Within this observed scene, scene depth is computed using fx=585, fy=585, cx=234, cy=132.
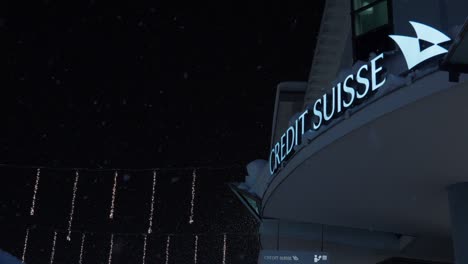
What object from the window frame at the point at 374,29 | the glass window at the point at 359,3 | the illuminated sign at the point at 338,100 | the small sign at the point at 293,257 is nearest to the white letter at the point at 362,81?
the illuminated sign at the point at 338,100

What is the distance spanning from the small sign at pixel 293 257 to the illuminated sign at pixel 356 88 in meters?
3.37

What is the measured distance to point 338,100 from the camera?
30.8 ft

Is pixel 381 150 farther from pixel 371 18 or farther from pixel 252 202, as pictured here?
pixel 252 202

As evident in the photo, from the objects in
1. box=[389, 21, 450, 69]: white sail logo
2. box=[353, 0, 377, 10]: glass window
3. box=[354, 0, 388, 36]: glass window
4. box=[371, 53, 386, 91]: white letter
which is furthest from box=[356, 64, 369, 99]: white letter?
box=[353, 0, 377, 10]: glass window

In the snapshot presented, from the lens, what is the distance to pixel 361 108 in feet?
28.5

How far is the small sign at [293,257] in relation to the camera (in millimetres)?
14219

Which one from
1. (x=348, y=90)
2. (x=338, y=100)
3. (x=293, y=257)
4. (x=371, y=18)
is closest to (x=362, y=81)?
(x=348, y=90)

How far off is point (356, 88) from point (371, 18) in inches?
180

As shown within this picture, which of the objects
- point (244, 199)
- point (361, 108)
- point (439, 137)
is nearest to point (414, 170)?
point (439, 137)

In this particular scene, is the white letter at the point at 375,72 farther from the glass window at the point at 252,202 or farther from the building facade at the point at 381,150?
the glass window at the point at 252,202

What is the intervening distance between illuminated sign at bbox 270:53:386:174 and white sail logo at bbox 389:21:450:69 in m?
0.51

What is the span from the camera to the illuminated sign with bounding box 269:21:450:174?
761 cm

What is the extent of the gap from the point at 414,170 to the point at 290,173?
2.31 metres

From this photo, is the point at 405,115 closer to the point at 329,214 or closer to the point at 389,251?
the point at 329,214
